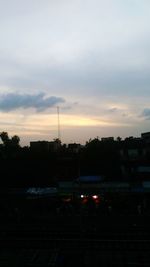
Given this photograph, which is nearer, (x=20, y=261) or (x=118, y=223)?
(x=20, y=261)

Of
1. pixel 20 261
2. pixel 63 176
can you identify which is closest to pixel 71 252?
pixel 20 261

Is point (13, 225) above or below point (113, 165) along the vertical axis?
below

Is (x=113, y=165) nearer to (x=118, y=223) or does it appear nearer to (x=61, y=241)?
(x=118, y=223)

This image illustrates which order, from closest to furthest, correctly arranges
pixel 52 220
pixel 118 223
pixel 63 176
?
pixel 118 223
pixel 52 220
pixel 63 176

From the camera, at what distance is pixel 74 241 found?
19828 mm

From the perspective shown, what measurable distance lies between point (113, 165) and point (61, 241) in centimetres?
3001

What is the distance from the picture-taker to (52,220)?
27.2m

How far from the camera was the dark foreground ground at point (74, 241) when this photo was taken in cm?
1658

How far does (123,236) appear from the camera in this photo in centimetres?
2098

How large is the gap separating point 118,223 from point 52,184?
20.4 meters

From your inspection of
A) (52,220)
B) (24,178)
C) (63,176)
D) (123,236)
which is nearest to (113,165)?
(63,176)

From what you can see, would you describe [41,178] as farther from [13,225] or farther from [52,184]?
[13,225]

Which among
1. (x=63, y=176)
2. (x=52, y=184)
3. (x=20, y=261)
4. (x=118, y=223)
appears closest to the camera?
(x=20, y=261)

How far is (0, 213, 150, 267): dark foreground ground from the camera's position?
1658 centimetres
